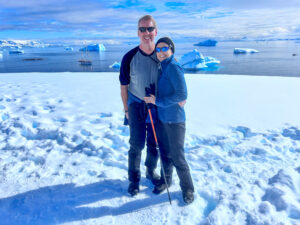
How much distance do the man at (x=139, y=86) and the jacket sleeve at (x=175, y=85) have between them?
243 mm

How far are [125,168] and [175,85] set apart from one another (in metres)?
1.71

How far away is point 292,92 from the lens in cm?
803

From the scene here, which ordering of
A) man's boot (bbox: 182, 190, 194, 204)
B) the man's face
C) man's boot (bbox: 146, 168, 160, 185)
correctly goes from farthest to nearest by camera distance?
1. man's boot (bbox: 146, 168, 160, 185)
2. man's boot (bbox: 182, 190, 194, 204)
3. the man's face

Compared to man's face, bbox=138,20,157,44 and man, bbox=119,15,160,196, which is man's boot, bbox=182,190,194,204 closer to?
man, bbox=119,15,160,196

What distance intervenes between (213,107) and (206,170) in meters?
3.54

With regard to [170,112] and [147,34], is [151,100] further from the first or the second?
[147,34]

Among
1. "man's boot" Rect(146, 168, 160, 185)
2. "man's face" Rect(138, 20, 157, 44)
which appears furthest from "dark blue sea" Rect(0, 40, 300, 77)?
"man's face" Rect(138, 20, 157, 44)

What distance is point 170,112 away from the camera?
231cm

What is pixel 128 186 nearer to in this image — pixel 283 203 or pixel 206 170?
pixel 206 170

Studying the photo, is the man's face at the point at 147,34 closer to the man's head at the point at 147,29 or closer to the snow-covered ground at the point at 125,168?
the man's head at the point at 147,29

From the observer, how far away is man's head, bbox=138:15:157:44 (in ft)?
7.47

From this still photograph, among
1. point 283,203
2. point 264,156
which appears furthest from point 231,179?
point 264,156

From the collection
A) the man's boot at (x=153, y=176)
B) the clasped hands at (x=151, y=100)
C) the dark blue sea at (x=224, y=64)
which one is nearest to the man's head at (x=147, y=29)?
the clasped hands at (x=151, y=100)

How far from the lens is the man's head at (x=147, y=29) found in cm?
228
